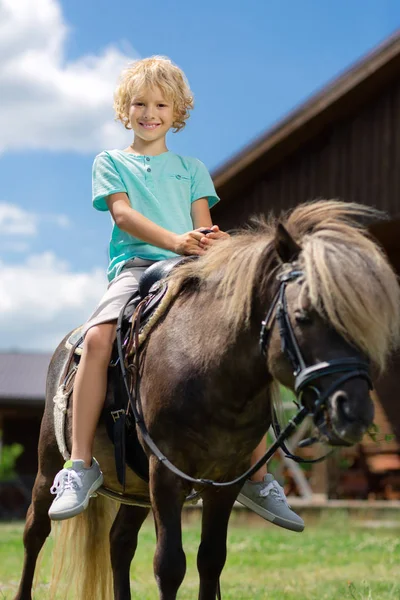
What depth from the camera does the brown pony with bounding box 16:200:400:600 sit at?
304 cm

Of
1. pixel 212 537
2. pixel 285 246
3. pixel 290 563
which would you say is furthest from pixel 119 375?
pixel 290 563

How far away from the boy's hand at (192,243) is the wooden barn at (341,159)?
311 inches

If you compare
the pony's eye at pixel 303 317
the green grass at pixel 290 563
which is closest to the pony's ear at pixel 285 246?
the pony's eye at pixel 303 317

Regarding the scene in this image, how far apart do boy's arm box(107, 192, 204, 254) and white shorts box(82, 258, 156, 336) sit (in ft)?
0.83

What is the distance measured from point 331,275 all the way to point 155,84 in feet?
5.94

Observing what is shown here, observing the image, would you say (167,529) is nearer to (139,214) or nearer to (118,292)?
(118,292)

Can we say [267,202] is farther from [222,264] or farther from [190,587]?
[222,264]

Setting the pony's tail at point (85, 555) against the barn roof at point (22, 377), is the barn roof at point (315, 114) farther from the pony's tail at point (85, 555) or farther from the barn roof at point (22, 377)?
the barn roof at point (22, 377)

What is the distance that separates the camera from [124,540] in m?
5.05

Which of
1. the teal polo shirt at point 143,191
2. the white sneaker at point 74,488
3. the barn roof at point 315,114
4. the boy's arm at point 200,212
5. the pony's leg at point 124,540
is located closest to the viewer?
the white sneaker at point 74,488

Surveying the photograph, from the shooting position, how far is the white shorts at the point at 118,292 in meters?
4.26

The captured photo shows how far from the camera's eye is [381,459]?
14.0m

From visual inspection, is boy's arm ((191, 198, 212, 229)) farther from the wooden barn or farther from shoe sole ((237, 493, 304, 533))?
the wooden barn

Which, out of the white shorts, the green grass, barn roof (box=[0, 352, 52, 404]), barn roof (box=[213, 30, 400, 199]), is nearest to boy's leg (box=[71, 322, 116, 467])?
the white shorts
